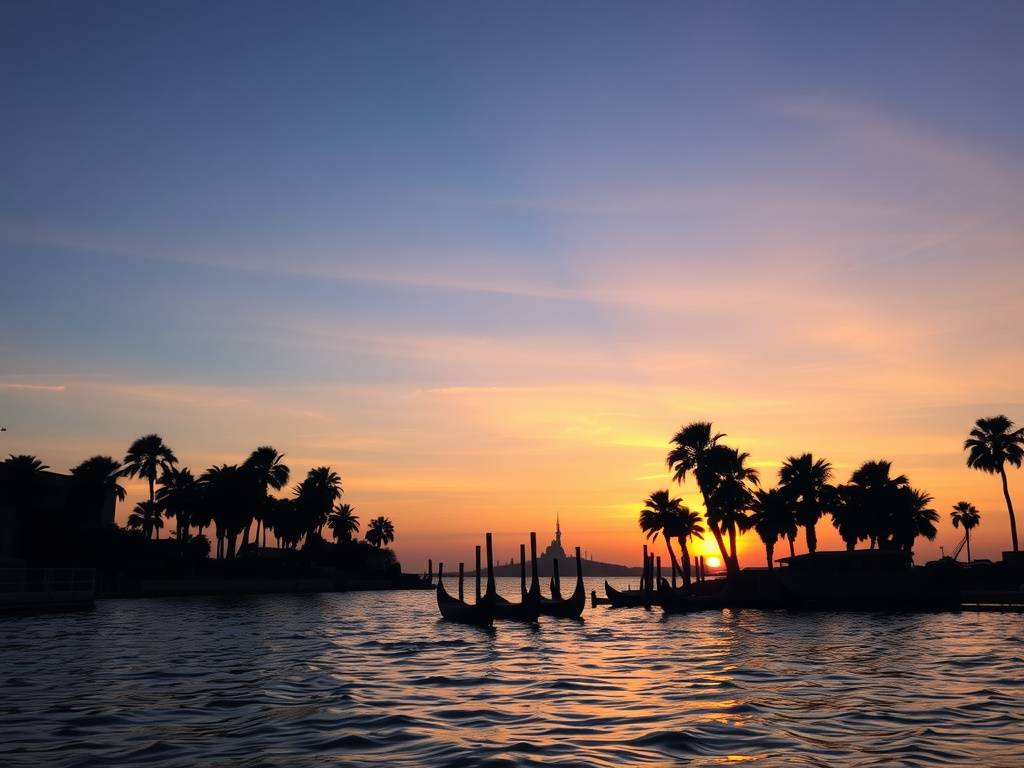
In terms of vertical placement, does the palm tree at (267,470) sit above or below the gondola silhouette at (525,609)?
above

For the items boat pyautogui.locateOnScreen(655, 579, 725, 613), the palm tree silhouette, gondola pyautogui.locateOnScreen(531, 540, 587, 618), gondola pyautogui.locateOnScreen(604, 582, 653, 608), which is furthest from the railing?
gondola pyautogui.locateOnScreen(604, 582, 653, 608)

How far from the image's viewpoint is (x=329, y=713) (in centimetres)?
1959

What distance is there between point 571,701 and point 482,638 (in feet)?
83.1

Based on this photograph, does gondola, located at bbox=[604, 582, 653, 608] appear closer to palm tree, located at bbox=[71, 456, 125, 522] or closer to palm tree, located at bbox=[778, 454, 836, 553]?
palm tree, located at bbox=[778, 454, 836, 553]

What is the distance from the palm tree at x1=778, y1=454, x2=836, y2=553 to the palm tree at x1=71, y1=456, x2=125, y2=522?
6975 centimetres

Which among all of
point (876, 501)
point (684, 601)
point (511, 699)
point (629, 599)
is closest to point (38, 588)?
point (511, 699)

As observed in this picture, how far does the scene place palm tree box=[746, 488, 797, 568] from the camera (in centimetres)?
7831

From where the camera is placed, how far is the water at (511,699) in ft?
48.8

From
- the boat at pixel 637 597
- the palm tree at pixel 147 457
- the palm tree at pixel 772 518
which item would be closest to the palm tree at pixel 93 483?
the palm tree at pixel 147 457

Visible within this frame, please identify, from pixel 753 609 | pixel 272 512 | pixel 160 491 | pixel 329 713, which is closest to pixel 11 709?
pixel 329 713

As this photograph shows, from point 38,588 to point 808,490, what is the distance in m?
63.2

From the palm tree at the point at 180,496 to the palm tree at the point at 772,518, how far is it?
63567mm

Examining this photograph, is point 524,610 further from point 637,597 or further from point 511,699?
point 511,699

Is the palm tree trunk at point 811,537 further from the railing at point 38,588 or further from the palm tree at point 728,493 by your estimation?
the railing at point 38,588
